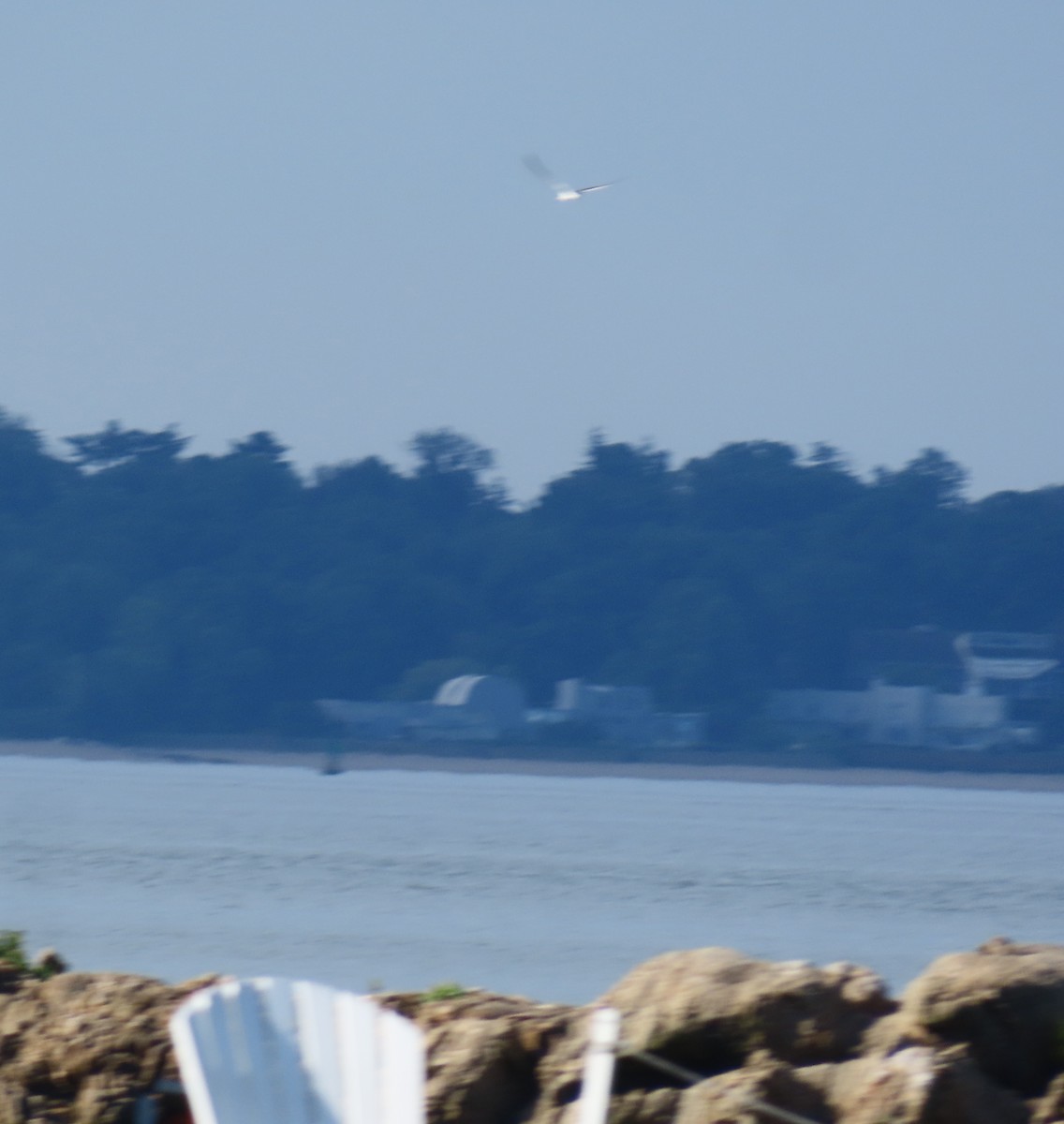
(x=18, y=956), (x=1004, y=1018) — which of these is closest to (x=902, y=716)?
(x=18, y=956)

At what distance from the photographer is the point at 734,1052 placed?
3873 mm

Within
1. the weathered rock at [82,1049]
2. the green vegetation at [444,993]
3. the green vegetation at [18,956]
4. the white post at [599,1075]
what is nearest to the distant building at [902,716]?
the green vegetation at [18,956]

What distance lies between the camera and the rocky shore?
3.73m

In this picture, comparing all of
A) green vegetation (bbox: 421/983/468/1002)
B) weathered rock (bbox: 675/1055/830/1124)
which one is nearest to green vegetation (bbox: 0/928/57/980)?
green vegetation (bbox: 421/983/468/1002)

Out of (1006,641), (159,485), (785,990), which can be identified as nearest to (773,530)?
(1006,641)

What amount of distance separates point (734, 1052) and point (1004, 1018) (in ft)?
1.72

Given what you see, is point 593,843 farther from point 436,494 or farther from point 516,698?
point 436,494

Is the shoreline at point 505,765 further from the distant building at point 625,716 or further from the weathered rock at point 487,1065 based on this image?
the weathered rock at point 487,1065

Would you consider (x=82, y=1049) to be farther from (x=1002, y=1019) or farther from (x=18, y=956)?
(x=1002, y=1019)

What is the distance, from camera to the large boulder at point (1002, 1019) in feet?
12.6

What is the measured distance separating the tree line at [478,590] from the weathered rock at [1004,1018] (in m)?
46.1

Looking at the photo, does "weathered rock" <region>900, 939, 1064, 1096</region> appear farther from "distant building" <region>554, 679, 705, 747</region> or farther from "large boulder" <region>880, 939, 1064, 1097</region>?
"distant building" <region>554, 679, 705, 747</region>

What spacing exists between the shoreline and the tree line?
0.70 meters

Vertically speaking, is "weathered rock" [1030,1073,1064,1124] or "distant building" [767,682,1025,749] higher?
"distant building" [767,682,1025,749]
